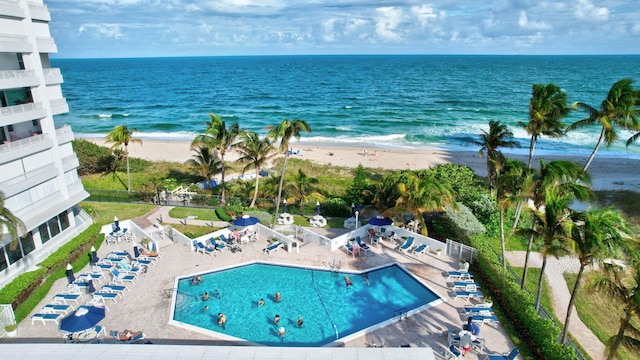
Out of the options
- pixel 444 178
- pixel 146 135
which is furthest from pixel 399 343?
pixel 146 135

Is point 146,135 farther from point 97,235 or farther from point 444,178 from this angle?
point 444,178

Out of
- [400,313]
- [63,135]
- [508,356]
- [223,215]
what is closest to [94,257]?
[63,135]

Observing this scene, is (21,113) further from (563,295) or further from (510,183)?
(563,295)

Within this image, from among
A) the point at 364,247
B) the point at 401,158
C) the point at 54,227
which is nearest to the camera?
the point at 54,227

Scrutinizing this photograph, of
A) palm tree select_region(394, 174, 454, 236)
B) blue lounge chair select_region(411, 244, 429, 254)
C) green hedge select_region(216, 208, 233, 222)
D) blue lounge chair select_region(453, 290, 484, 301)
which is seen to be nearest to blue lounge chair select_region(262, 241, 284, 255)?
green hedge select_region(216, 208, 233, 222)

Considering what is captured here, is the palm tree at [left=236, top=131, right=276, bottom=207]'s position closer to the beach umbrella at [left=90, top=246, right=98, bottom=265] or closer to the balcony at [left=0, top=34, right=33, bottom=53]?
the beach umbrella at [left=90, top=246, right=98, bottom=265]

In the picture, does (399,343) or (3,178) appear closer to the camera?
(399,343)
